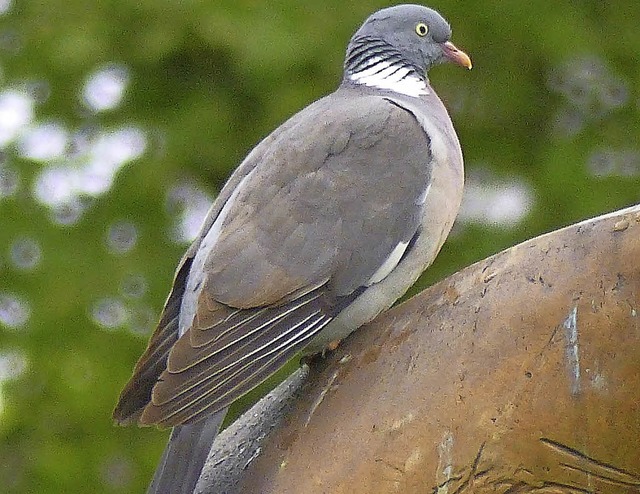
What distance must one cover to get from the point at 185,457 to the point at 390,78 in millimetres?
1836

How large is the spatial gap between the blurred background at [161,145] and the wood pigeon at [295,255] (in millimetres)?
1118

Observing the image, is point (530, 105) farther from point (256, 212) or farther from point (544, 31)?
point (256, 212)

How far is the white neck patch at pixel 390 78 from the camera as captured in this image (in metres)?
4.32

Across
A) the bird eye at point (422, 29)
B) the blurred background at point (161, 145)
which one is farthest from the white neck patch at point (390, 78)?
the blurred background at point (161, 145)

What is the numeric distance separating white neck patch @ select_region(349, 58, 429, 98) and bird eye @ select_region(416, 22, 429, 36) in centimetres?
16

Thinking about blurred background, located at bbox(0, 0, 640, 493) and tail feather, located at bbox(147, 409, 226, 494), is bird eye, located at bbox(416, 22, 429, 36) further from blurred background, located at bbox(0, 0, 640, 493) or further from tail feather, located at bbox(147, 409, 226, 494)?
tail feather, located at bbox(147, 409, 226, 494)

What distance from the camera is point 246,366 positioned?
3125 mm

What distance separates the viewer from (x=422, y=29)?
4492 mm

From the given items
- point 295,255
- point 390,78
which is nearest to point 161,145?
point 390,78

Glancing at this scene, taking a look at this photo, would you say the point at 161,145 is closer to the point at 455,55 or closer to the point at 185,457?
the point at 455,55

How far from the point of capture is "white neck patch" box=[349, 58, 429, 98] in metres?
4.32

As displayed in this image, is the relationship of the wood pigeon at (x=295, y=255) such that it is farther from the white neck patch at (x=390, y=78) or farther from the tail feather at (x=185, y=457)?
the white neck patch at (x=390, y=78)

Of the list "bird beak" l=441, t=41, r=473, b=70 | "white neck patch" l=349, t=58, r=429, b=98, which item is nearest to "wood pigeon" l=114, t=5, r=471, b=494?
"white neck patch" l=349, t=58, r=429, b=98

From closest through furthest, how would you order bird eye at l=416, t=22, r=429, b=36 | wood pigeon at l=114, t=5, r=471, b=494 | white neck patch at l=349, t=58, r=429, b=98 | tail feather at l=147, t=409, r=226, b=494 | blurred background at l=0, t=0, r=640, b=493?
tail feather at l=147, t=409, r=226, b=494, wood pigeon at l=114, t=5, r=471, b=494, white neck patch at l=349, t=58, r=429, b=98, bird eye at l=416, t=22, r=429, b=36, blurred background at l=0, t=0, r=640, b=493
